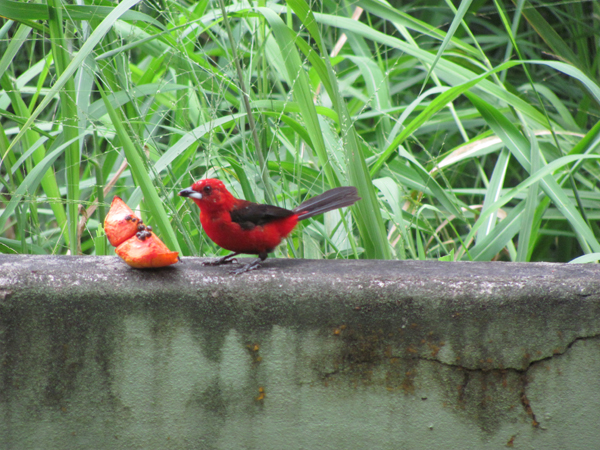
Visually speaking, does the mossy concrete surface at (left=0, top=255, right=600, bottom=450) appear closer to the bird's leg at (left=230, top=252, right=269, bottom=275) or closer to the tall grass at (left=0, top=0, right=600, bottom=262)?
the bird's leg at (left=230, top=252, right=269, bottom=275)

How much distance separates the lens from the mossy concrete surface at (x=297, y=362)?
109cm

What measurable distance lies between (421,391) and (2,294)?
86 centimetres

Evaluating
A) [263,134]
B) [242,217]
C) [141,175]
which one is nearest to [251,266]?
[242,217]

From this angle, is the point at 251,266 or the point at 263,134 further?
the point at 263,134

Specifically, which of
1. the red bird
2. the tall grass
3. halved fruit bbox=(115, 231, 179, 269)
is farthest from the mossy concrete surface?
the tall grass

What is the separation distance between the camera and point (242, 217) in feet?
4.22

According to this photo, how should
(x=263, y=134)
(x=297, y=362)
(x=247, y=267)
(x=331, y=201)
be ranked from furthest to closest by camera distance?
1. (x=263, y=134)
2. (x=331, y=201)
3. (x=247, y=267)
4. (x=297, y=362)

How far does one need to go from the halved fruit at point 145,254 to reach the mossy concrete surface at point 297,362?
4 cm

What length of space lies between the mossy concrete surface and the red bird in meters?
0.18

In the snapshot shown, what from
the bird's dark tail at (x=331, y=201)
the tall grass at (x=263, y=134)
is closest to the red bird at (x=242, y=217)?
the bird's dark tail at (x=331, y=201)

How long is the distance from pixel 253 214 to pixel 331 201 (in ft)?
0.66

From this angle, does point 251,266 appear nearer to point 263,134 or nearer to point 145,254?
point 145,254

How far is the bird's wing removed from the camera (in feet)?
4.21

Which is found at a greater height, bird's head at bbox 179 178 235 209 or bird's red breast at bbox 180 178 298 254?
bird's head at bbox 179 178 235 209
